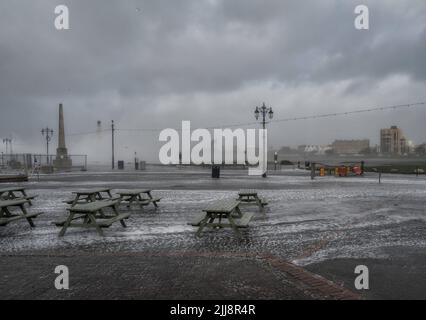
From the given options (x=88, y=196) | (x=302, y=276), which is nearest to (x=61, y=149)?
(x=88, y=196)

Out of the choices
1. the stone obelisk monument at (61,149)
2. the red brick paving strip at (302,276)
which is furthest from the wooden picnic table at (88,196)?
the stone obelisk monument at (61,149)

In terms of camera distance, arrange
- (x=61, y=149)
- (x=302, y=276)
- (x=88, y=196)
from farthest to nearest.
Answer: (x=61, y=149)
(x=88, y=196)
(x=302, y=276)

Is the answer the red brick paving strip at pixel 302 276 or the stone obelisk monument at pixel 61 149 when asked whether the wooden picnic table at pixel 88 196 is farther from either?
the stone obelisk monument at pixel 61 149

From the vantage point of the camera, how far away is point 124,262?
5.52 m

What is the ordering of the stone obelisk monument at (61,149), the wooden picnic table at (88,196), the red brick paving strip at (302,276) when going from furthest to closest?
the stone obelisk monument at (61,149)
the wooden picnic table at (88,196)
the red brick paving strip at (302,276)

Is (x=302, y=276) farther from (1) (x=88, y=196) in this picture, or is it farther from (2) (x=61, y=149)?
(2) (x=61, y=149)

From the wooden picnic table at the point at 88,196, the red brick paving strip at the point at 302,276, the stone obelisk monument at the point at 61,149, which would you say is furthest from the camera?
the stone obelisk monument at the point at 61,149

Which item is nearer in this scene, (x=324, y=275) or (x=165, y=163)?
(x=324, y=275)

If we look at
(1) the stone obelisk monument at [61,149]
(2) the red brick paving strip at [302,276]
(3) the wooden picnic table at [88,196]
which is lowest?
(2) the red brick paving strip at [302,276]

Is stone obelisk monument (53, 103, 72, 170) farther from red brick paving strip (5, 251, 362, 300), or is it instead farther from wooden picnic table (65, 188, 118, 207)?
red brick paving strip (5, 251, 362, 300)

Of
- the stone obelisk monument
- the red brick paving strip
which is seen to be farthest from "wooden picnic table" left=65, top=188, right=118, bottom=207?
the stone obelisk monument
